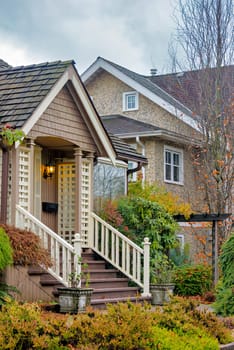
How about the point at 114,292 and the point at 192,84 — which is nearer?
the point at 114,292

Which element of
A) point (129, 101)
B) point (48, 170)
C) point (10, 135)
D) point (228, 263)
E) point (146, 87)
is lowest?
point (228, 263)

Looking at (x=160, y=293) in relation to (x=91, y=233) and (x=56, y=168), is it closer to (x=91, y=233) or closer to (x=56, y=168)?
(x=91, y=233)

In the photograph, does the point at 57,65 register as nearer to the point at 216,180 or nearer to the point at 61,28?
the point at 61,28

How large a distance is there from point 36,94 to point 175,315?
23.5ft

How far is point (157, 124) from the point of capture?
28.2m

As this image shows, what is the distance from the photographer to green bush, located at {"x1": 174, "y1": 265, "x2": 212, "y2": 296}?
744 inches

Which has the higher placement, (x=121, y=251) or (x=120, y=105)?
(x=120, y=105)

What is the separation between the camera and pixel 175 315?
9.55 metres

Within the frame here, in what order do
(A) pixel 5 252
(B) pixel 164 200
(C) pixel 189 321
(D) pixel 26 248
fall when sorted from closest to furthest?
1. (C) pixel 189 321
2. (A) pixel 5 252
3. (D) pixel 26 248
4. (B) pixel 164 200

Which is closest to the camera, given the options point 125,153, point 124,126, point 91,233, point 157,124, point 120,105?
point 91,233

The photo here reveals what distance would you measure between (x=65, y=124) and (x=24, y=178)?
195 cm

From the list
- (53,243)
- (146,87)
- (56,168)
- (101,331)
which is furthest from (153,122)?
(101,331)

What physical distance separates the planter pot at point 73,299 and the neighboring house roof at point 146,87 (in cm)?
1438

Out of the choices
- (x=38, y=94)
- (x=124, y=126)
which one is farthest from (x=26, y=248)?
(x=124, y=126)
